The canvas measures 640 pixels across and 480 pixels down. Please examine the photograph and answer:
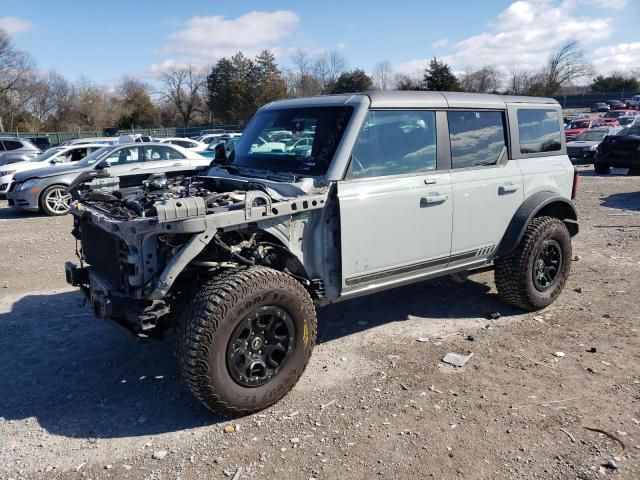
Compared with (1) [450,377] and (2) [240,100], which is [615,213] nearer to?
(1) [450,377]

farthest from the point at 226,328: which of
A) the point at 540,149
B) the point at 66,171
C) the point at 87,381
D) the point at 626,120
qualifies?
the point at 626,120

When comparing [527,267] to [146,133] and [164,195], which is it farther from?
[146,133]

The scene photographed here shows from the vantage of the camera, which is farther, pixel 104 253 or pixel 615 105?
pixel 615 105

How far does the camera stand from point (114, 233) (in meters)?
3.44

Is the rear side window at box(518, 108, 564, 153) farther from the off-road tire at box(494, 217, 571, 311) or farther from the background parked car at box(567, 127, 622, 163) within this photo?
the background parked car at box(567, 127, 622, 163)

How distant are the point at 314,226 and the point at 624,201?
33.9ft

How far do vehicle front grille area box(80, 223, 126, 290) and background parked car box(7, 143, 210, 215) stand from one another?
7.34 m

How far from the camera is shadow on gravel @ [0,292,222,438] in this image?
3613 mm

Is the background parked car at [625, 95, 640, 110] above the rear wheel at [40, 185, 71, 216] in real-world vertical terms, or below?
above

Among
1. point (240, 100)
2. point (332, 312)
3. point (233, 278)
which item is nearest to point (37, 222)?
point (332, 312)

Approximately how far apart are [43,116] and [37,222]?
6186cm

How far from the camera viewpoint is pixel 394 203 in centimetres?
419

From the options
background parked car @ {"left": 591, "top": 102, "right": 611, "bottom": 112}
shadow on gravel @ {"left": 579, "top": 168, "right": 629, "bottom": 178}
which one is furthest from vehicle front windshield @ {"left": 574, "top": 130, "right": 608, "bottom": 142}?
background parked car @ {"left": 591, "top": 102, "right": 611, "bottom": 112}

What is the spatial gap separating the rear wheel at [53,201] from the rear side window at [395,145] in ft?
31.0
